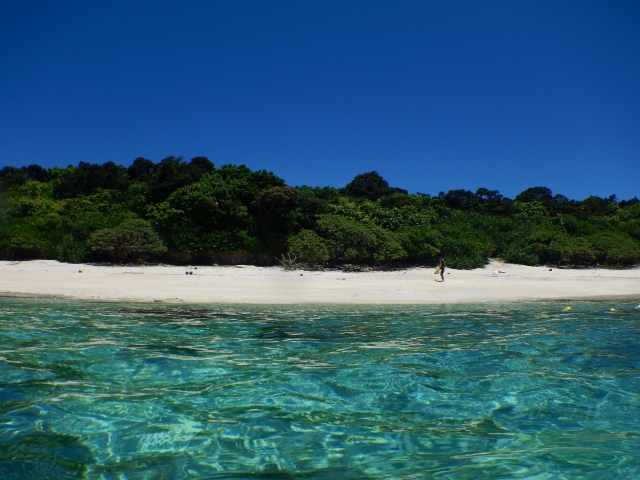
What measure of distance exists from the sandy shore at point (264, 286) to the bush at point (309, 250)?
111 centimetres

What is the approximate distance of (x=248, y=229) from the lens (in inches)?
904

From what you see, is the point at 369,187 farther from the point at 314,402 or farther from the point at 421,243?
the point at 314,402

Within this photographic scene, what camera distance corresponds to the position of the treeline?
20.7m

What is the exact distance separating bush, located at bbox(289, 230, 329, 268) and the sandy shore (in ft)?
3.65

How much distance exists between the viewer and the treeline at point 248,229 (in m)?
20.7

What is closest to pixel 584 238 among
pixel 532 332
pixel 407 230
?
pixel 407 230

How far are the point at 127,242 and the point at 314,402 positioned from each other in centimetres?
1781

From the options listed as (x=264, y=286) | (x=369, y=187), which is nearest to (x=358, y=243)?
(x=264, y=286)

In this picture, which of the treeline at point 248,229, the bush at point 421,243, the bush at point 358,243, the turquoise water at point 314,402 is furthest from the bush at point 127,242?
the turquoise water at point 314,402

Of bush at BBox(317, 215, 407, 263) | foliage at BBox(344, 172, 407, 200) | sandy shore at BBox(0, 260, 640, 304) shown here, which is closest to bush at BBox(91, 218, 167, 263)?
sandy shore at BBox(0, 260, 640, 304)

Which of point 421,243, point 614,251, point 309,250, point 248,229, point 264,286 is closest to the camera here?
point 264,286

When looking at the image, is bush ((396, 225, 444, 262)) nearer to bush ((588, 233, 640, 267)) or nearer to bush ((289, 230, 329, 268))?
bush ((289, 230, 329, 268))

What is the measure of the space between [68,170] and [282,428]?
39680 millimetres

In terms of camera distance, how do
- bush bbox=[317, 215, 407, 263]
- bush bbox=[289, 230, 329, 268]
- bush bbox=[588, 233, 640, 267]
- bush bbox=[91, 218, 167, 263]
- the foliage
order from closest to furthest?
bush bbox=[91, 218, 167, 263]
bush bbox=[289, 230, 329, 268]
bush bbox=[317, 215, 407, 263]
bush bbox=[588, 233, 640, 267]
the foliage
